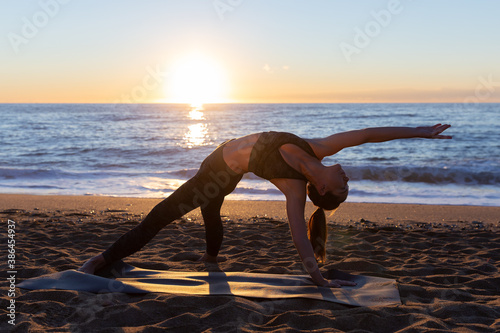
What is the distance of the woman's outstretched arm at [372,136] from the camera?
3.20m

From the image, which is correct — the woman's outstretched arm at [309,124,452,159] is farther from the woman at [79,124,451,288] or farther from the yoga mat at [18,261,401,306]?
the yoga mat at [18,261,401,306]

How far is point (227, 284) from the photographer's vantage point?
141 inches

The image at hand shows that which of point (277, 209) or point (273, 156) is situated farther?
point (277, 209)

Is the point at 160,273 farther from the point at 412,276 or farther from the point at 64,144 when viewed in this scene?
the point at 64,144

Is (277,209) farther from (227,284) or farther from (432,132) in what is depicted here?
(432,132)

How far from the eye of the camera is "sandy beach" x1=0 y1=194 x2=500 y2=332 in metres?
2.85

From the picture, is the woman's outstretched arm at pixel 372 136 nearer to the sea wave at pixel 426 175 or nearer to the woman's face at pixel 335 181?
the woman's face at pixel 335 181

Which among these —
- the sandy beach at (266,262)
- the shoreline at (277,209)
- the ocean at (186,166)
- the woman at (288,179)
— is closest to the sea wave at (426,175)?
the ocean at (186,166)

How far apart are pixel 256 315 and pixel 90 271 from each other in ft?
5.07

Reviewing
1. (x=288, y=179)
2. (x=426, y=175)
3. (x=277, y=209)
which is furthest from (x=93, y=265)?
(x=426, y=175)

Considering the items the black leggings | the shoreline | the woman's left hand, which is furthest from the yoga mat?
the shoreline

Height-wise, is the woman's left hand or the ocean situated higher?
the woman's left hand

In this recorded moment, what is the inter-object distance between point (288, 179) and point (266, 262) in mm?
1462

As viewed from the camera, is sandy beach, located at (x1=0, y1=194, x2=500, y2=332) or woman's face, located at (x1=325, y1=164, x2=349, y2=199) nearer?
sandy beach, located at (x1=0, y1=194, x2=500, y2=332)
